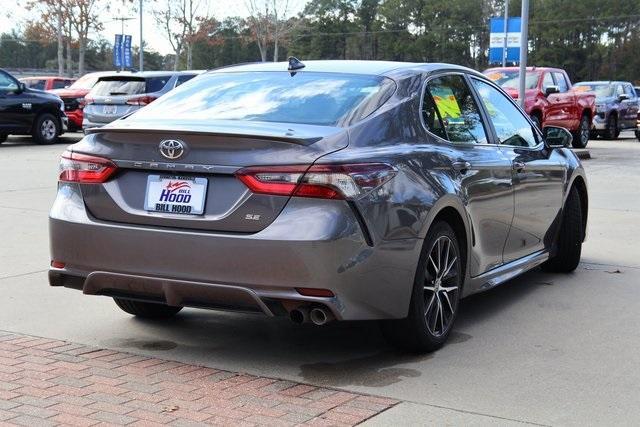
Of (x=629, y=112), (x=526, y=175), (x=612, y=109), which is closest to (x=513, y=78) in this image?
(x=612, y=109)

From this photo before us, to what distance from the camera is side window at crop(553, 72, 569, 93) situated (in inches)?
916

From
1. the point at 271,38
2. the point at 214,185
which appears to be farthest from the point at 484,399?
the point at 271,38

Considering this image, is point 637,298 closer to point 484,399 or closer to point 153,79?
point 484,399

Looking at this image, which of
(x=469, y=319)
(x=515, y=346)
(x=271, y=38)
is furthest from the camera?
(x=271, y=38)

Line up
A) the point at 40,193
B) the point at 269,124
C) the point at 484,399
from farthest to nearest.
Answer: the point at 40,193, the point at 269,124, the point at 484,399

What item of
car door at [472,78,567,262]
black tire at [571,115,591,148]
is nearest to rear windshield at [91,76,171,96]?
black tire at [571,115,591,148]

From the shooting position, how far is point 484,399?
14.6 ft

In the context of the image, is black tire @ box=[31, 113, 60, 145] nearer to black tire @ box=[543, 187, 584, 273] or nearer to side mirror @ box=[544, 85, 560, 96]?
side mirror @ box=[544, 85, 560, 96]

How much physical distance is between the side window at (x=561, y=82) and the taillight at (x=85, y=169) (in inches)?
771

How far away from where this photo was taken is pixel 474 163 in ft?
18.7

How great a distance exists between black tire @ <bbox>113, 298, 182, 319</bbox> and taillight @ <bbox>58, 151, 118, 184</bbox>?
3.31 ft

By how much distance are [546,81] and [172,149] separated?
1909 centimetres

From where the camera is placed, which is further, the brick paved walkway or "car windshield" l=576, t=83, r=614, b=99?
"car windshield" l=576, t=83, r=614, b=99

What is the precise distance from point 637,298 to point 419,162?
252 centimetres
